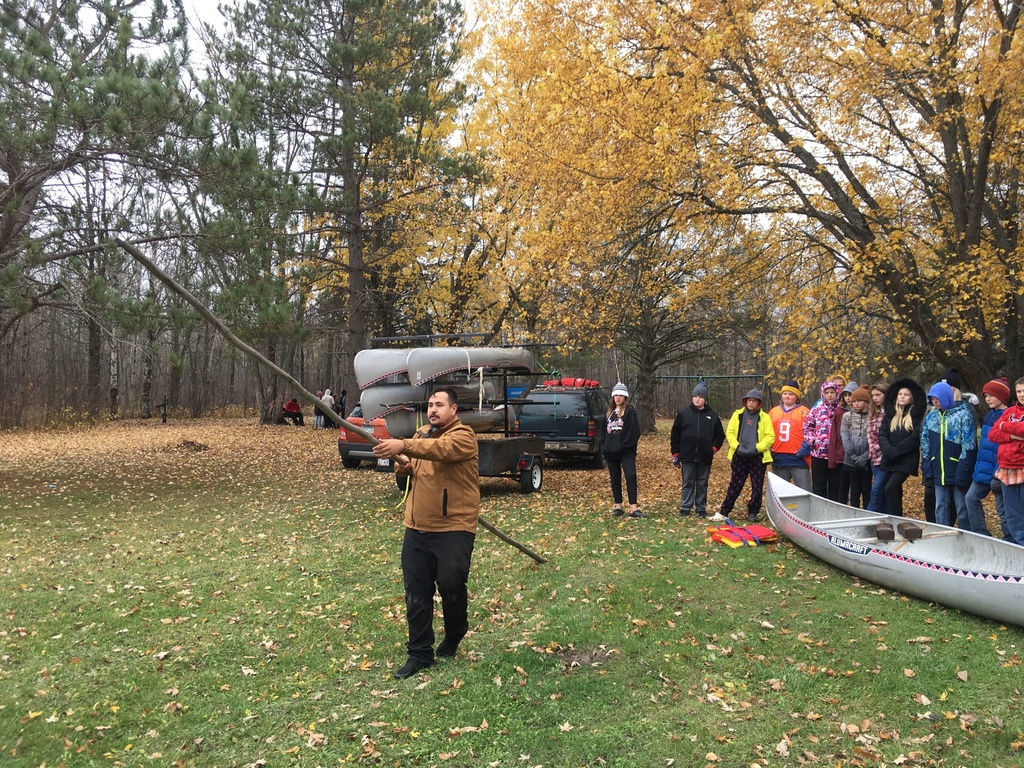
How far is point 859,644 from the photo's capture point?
509 cm

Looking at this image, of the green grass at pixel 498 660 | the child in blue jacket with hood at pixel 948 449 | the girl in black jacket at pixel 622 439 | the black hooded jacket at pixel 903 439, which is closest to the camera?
the green grass at pixel 498 660

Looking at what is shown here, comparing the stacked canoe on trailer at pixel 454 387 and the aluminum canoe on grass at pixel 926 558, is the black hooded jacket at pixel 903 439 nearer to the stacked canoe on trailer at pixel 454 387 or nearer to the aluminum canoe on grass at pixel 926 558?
the aluminum canoe on grass at pixel 926 558

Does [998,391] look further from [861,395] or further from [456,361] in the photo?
[456,361]

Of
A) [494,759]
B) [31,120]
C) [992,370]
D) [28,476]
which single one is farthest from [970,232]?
[28,476]

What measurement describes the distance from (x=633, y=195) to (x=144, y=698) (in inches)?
386

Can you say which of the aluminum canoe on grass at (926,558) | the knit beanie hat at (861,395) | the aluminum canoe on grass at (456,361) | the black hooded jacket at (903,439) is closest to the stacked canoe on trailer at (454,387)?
the aluminum canoe on grass at (456,361)

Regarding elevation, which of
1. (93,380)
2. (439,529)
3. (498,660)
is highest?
(93,380)

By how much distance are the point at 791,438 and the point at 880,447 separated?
3.91 ft

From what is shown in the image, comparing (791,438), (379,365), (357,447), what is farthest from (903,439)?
(357,447)

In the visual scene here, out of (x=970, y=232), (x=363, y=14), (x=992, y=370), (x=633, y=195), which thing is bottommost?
(x=992, y=370)

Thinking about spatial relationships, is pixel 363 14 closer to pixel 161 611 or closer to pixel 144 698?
pixel 161 611

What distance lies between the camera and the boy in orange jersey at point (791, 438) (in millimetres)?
9195

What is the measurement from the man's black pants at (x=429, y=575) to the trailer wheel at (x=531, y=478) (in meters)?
7.39

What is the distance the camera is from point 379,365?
11.0 m
